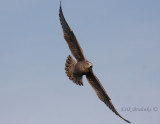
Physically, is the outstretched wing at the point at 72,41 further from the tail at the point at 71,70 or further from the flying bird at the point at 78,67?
the tail at the point at 71,70

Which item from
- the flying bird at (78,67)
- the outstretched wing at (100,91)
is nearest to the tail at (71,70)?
the flying bird at (78,67)

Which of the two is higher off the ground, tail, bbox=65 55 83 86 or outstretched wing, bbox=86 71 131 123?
tail, bbox=65 55 83 86

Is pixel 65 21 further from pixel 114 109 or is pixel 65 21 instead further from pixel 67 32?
pixel 114 109

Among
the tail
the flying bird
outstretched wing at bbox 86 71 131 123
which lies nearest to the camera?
the flying bird

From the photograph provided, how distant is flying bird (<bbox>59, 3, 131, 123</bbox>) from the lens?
1802 centimetres

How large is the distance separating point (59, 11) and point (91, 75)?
3.16 meters

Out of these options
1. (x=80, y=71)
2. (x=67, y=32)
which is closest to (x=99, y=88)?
(x=80, y=71)

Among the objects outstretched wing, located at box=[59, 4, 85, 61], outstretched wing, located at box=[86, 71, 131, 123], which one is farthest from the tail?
outstretched wing, located at box=[59, 4, 85, 61]

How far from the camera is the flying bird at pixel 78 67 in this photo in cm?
1802

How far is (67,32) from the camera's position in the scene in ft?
59.9

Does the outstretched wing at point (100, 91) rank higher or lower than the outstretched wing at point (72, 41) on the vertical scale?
lower

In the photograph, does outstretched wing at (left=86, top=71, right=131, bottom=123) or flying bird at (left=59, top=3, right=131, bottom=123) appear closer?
flying bird at (left=59, top=3, right=131, bottom=123)

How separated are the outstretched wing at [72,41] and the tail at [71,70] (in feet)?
2.31

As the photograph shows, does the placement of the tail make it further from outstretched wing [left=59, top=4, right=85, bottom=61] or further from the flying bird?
outstretched wing [left=59, top=4, right=85, bottom=61]
